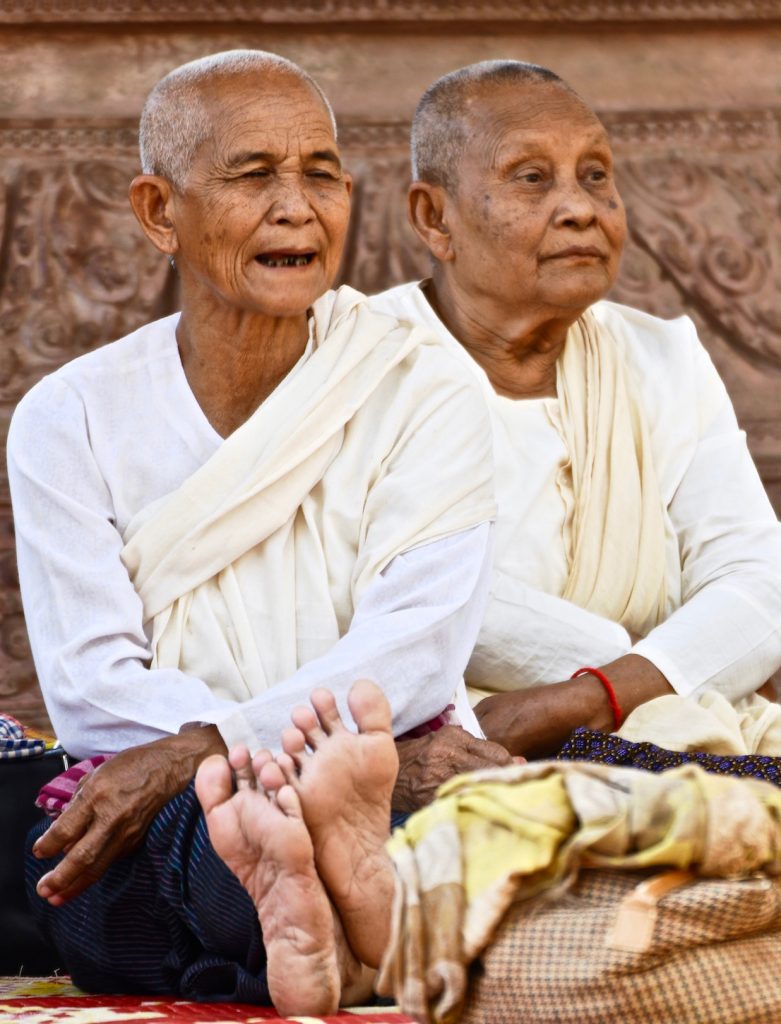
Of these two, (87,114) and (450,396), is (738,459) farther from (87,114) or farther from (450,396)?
(87,114)

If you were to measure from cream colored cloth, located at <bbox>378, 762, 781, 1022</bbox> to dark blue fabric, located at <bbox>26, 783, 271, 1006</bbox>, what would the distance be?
24.8 inches

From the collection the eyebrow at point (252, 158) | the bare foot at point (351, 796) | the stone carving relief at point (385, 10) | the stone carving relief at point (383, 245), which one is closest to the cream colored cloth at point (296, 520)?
the eyebrow at point (252, 158)

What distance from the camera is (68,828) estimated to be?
10.2 ft

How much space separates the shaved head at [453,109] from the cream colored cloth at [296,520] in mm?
948

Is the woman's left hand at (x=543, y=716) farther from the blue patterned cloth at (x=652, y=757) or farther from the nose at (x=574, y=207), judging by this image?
Answer: the nose at (x=574, y=207)

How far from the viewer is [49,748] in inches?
148

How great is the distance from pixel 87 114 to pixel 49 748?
240 cm

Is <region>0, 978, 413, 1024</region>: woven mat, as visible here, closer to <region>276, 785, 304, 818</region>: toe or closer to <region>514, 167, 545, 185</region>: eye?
<region>276, 785, 304, 818</region>: toe

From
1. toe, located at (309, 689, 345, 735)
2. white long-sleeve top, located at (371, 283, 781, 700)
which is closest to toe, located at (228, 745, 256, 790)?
toe, located at (309, 689, 345, 735)

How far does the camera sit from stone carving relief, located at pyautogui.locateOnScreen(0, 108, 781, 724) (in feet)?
18.0

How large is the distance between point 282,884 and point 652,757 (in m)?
0.85

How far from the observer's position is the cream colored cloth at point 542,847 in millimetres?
2291

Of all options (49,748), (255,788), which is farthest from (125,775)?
(49,748)

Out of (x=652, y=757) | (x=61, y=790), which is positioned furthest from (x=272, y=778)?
(x=652, y=757)
